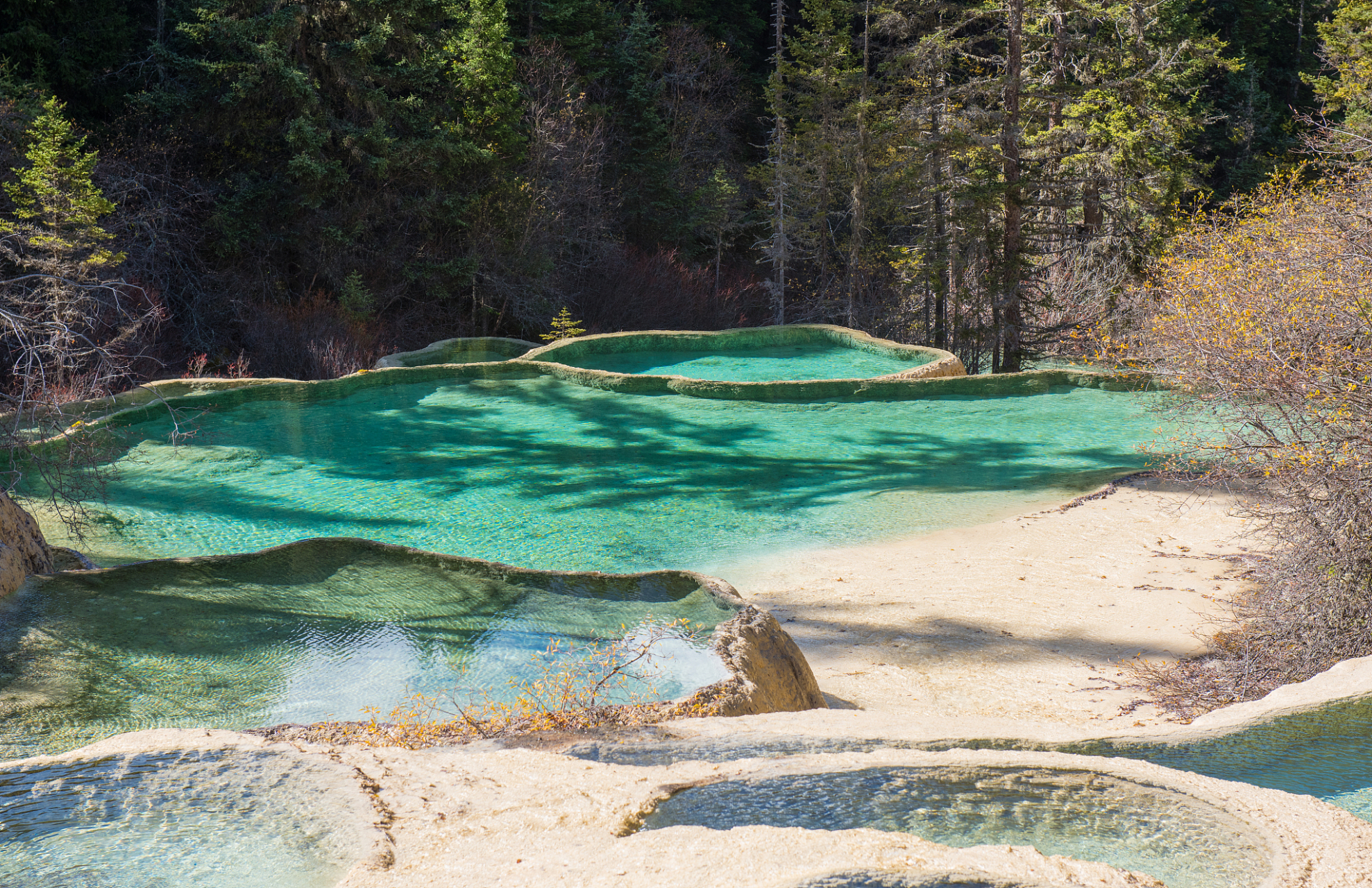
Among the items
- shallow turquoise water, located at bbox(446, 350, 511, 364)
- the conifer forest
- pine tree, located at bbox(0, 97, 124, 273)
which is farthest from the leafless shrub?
pine tree, located at bbox(0, 97, 124, 273)

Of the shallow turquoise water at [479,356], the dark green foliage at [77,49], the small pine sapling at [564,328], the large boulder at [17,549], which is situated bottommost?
the large boulder at [17,549]

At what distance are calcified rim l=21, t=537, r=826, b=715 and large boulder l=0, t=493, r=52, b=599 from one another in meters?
0.16

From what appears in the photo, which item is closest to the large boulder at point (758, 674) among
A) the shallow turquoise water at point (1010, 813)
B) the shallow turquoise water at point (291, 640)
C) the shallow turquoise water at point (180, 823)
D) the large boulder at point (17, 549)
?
the shallow turquoise water at point (291, 640)

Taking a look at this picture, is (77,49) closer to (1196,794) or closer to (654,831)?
(654,831)

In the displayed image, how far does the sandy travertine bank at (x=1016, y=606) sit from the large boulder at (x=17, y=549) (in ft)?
16.3

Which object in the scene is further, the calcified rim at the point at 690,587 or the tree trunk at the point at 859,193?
the tree trunk at the point at 859,193

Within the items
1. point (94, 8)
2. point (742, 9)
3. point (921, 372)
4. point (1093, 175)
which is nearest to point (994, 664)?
point (921, 372)

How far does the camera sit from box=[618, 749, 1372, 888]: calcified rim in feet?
9.61

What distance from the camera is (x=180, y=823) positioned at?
11.5 ft

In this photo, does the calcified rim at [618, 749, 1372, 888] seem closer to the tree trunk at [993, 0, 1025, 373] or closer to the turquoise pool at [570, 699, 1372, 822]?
the turquoise pool at [570, 699, 1372, 822]

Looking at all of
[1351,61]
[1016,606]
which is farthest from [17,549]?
[1351,61]

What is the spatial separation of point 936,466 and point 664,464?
2.94 metres

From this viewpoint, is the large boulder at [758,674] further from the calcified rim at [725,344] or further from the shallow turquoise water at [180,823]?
the calcified rim at [725,344]

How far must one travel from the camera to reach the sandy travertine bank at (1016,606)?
19.3 ft
